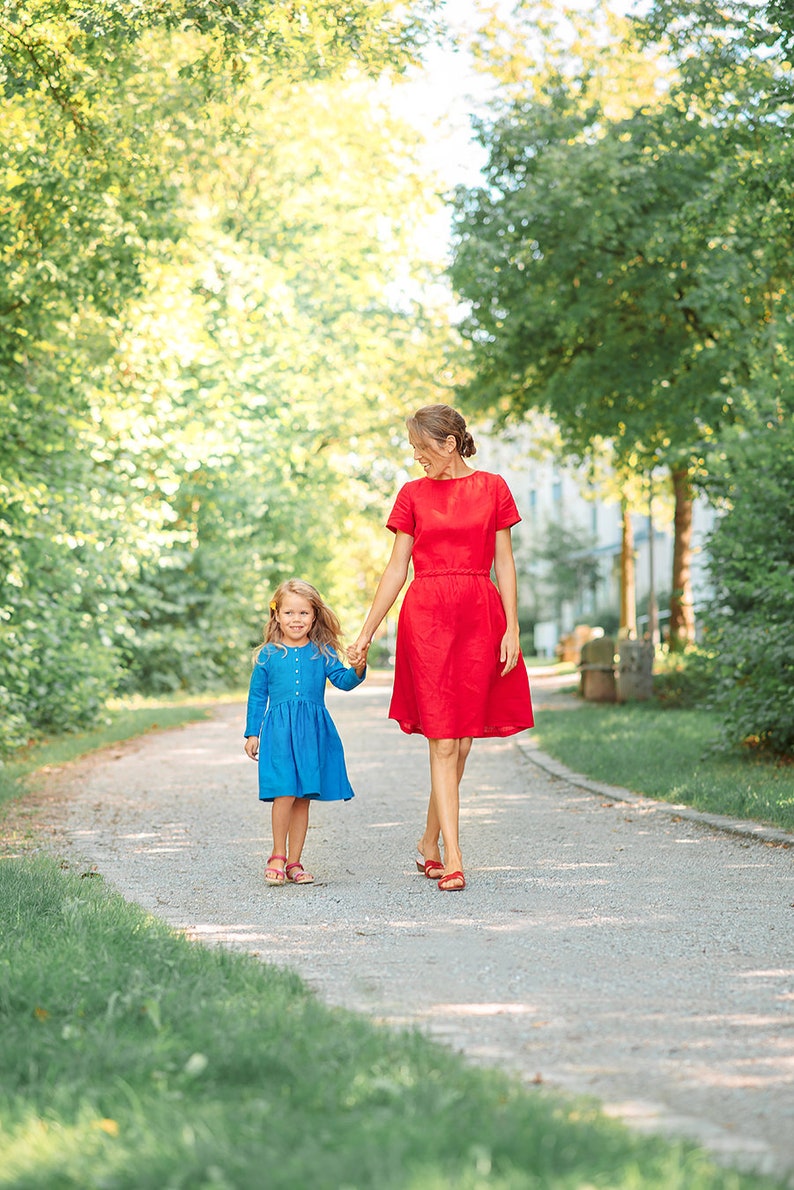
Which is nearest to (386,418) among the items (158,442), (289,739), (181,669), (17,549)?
(181,669)

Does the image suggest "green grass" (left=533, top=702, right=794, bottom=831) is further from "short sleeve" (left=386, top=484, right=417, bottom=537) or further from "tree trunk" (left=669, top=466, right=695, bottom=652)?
"tree trunk" (left=669, top=466, right=695, bottom=652)

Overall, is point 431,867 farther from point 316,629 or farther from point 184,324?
point 184,324

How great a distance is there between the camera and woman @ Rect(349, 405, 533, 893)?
6500 mm

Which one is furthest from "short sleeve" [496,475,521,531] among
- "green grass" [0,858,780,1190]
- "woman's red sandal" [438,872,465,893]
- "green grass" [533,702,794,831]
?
"green grass" [0,858,780,1190]

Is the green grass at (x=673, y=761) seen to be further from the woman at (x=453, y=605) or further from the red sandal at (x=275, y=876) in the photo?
the red sandal at (x=275, y=876)

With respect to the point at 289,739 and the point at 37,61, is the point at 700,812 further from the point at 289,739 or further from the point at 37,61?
the point at 37,61

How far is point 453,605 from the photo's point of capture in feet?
21.5

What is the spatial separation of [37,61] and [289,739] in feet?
15.6

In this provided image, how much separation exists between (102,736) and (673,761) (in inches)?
245

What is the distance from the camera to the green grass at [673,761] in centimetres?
850

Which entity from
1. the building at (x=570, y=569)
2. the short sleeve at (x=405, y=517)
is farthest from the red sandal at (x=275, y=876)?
Answer: the building at (x=570, y=569)

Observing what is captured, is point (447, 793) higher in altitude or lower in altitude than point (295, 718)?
lower

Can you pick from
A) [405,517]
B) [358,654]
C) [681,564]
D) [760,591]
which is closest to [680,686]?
[681,564]

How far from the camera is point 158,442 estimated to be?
17125 millimetres
